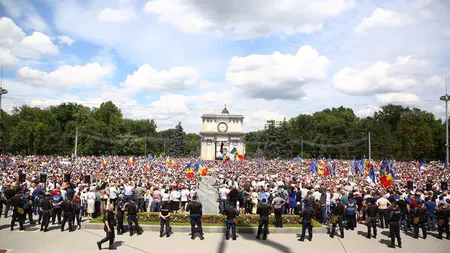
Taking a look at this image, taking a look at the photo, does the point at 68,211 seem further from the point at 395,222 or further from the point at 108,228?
the point at 395,222

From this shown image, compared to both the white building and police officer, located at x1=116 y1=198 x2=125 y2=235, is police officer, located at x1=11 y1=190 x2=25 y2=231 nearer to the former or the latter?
police officer, located at x1=116 y1=198 x2=125 y2=235

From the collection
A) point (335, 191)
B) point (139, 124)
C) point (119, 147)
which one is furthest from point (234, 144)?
point (335, 191)

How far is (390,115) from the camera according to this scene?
91.9 m

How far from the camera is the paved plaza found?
37.8 ft

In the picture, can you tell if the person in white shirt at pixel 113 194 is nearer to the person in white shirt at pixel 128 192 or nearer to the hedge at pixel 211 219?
the person in white shirt at pixel 128 192

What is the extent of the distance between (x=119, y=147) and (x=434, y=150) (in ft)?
217

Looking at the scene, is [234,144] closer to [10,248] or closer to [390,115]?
[390,115]

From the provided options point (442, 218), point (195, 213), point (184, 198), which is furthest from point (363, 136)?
point (195, 213)

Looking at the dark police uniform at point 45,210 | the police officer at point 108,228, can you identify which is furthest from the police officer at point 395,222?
the dark police uniform at point 45,210

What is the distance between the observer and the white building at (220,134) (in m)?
84.6

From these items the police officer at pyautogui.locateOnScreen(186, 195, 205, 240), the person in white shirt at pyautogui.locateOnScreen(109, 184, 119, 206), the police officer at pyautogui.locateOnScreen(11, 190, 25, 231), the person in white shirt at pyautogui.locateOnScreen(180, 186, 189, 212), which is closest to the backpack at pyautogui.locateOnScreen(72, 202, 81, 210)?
the person in white shirt at pyautogui.locateOnScreen(109, 184, 119, 206)

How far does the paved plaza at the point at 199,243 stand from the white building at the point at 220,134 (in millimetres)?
70711

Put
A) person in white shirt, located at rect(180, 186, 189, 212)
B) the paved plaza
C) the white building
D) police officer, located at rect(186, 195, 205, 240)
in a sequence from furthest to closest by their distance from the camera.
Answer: the white building → person in white shirt, located at rect(180, 186, 189, 212) → police officer, located at rect(186, 195, 205, 240) → the paved plaza

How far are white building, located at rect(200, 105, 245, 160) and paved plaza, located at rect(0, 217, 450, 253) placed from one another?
70711 millimetres
